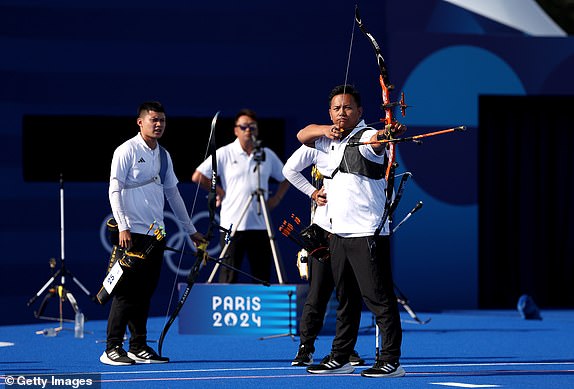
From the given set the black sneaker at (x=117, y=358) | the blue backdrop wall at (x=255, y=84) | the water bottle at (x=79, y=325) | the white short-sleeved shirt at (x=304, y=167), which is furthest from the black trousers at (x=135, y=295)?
the blue backdrop wall at (x=255, y=84)

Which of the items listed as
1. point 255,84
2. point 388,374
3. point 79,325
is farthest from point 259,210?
point 388,374

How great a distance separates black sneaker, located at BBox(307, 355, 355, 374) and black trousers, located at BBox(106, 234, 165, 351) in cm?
141

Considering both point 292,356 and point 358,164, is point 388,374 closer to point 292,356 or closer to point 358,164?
point 358,164

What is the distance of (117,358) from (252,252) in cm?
297

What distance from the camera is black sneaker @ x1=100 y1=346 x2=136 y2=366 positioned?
8461mm

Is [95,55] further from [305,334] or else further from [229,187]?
[305,334]

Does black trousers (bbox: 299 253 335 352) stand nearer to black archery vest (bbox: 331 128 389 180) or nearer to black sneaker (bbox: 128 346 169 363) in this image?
black archery vest (bbox: 331 128 389 180)

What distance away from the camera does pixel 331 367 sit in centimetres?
795

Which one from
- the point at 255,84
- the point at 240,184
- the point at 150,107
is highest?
the point at 255,84

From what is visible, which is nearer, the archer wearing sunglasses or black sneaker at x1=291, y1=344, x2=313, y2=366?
black sneaker at x1=291, y1=344, x2=313, y2=366

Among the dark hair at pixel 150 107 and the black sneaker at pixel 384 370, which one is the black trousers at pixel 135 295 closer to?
the dark hair at pixel 150 107

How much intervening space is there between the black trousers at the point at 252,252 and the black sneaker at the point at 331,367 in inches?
126

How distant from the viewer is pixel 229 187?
447 inches

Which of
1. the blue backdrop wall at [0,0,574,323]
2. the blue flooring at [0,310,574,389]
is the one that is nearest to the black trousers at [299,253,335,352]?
the blue flooring at [0,310,574,389]
